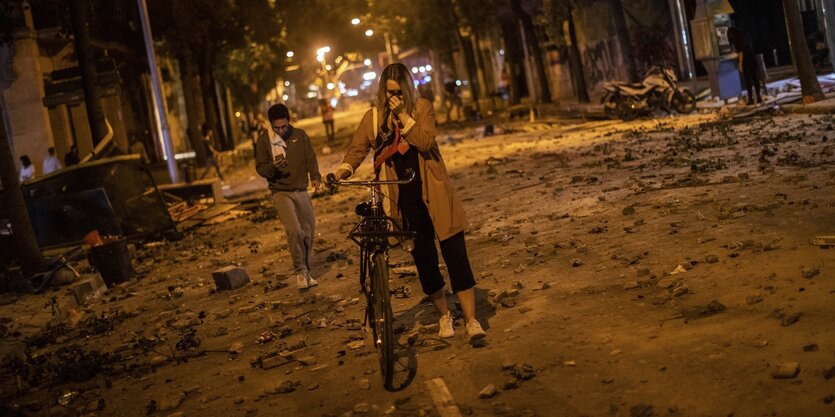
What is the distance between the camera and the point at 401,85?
6770 millimetres

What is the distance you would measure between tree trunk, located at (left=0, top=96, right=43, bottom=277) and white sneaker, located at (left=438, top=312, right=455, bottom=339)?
9.57 meters

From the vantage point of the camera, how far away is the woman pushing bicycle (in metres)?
6.77

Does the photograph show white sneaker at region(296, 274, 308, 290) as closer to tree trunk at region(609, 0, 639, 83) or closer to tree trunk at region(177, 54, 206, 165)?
tree trunk at region(609, 0, 639, 83)

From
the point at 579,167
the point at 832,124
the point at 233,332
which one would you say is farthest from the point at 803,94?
the point at 233,332

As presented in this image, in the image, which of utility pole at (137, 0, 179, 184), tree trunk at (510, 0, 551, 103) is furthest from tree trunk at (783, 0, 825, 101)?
tree trunk at (510, 0, 551, 103)

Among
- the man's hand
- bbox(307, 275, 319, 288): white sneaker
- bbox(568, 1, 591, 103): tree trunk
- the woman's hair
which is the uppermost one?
bbox(568, 1, 591, 103): tree trunk

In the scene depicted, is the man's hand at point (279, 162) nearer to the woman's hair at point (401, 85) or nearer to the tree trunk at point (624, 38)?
the woman's hair at point (401, 85)

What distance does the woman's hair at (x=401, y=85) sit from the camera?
22.2 ft

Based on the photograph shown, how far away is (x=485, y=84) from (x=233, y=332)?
177ft

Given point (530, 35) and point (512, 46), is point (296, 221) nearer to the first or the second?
point (530, 35)

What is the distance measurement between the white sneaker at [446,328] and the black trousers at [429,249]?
0.99 ft

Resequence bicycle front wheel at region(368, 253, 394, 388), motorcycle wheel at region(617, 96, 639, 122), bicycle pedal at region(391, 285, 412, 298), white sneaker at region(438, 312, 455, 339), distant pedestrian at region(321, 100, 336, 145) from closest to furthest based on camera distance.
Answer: bicycle front wheel at region(368, 253, 394, 388) → white sneaker at region(438, 312, 455, 339) → bicycle pedal at region(391, 285, 412, 298) → motorcycle wheel at region(617, 96, 639, 122) → distant pedestrian at region(321, 100, 336, 145)

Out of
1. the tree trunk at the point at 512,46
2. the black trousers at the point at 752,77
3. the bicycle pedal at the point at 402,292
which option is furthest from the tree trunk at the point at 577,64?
the bicycle pedal at the point at 402,292

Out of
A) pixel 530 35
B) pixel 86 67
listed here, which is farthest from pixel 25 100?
pixel 530 35
